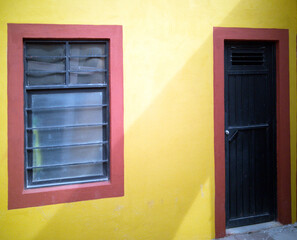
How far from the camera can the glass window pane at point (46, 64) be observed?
3.27 m

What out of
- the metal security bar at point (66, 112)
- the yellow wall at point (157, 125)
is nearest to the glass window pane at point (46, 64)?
the metal security bar at point (66, 112)

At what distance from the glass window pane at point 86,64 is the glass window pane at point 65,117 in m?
0.49

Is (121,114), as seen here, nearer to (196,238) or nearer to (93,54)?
(93,54)

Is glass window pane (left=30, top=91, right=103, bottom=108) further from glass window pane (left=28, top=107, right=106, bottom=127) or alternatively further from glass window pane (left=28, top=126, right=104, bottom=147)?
glass window pane (left=28, top=126, right=104, bottom=147)

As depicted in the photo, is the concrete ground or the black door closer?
the concrete ground

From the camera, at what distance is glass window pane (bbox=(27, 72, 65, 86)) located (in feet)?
10.8

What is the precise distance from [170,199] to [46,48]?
2.37m

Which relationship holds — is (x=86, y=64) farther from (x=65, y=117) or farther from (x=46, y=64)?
(x=65, y=117)

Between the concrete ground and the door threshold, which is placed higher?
the door threshold

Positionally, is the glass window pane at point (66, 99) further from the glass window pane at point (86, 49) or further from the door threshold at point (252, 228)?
the door threshold at point (252, 228)

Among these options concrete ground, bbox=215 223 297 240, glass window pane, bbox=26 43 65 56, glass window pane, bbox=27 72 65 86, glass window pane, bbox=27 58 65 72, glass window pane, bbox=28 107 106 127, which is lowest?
concrete ground, bbox=215 223 297 240

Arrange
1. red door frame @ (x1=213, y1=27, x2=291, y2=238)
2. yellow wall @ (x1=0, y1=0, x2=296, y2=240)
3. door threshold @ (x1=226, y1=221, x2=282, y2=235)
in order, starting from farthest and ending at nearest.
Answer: door threshold @ (x1=226, y1=221, x2=282, y2=235) < red door frame @ (x1=213, y1=27, x2=291, y2=238) < yellow wall @ (x1=0, y1=0, x2=296, y2=240)

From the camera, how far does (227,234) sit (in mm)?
3855

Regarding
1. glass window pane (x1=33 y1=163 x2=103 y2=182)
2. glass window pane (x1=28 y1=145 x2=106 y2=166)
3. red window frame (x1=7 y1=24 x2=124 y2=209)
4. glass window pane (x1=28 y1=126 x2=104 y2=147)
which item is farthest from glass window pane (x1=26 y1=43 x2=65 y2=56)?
glass window pane (x1=33 y1=163 x2=103 y2=182)
